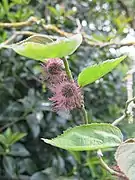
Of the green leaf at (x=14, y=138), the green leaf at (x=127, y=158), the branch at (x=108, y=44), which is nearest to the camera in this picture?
the green leaf at (x=127, y=158)

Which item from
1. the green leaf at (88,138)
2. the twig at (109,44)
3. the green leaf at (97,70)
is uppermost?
the twig at (109,44)

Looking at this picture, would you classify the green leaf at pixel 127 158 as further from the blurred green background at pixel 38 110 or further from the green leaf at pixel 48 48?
the blurred green background at pixel 38 110

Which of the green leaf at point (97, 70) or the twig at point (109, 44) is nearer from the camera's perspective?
the green leaf at point (97, 70)

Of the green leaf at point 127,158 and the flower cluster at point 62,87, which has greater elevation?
the flower cluster at point 62,87

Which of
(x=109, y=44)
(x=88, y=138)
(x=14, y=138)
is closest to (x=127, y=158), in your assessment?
(x=88, y=138)

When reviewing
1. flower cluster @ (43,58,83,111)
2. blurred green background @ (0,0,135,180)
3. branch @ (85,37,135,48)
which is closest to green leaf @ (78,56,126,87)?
flower cluster @ (43,58,83,111)

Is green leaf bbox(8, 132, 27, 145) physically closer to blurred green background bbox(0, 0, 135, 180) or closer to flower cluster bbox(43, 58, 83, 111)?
blurred green background bbox(0, 0, 135, 180)

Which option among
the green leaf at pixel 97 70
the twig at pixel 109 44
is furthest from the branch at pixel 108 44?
the green leaf at pixel 97 70
